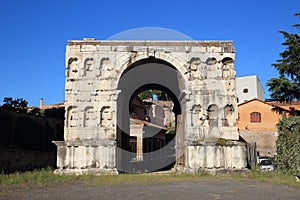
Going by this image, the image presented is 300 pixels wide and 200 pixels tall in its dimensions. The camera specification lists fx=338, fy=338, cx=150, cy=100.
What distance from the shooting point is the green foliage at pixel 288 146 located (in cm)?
1355

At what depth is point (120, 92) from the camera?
1451 cm

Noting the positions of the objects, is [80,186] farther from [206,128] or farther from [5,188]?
[206,128]

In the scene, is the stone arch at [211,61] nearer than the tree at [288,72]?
Yes

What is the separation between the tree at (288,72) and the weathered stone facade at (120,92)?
988 cm

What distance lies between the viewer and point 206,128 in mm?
14367

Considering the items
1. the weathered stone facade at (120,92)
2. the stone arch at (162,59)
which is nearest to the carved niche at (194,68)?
the weathered stone facade at (120,92)

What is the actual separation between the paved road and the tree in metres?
13.9

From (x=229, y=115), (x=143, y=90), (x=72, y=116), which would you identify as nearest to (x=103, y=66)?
(x=72, y=116)

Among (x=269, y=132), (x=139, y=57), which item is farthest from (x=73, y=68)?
(x=269, y=132)

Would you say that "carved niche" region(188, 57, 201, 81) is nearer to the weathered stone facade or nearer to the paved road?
the weathered stone facade

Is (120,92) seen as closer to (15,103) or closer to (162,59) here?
(162,59)

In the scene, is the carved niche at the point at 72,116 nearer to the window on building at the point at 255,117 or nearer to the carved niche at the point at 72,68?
the carved niche at the point at 72,68

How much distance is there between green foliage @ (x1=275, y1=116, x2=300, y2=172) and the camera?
1355 centimetres

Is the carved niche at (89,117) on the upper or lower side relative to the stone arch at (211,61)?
lower
